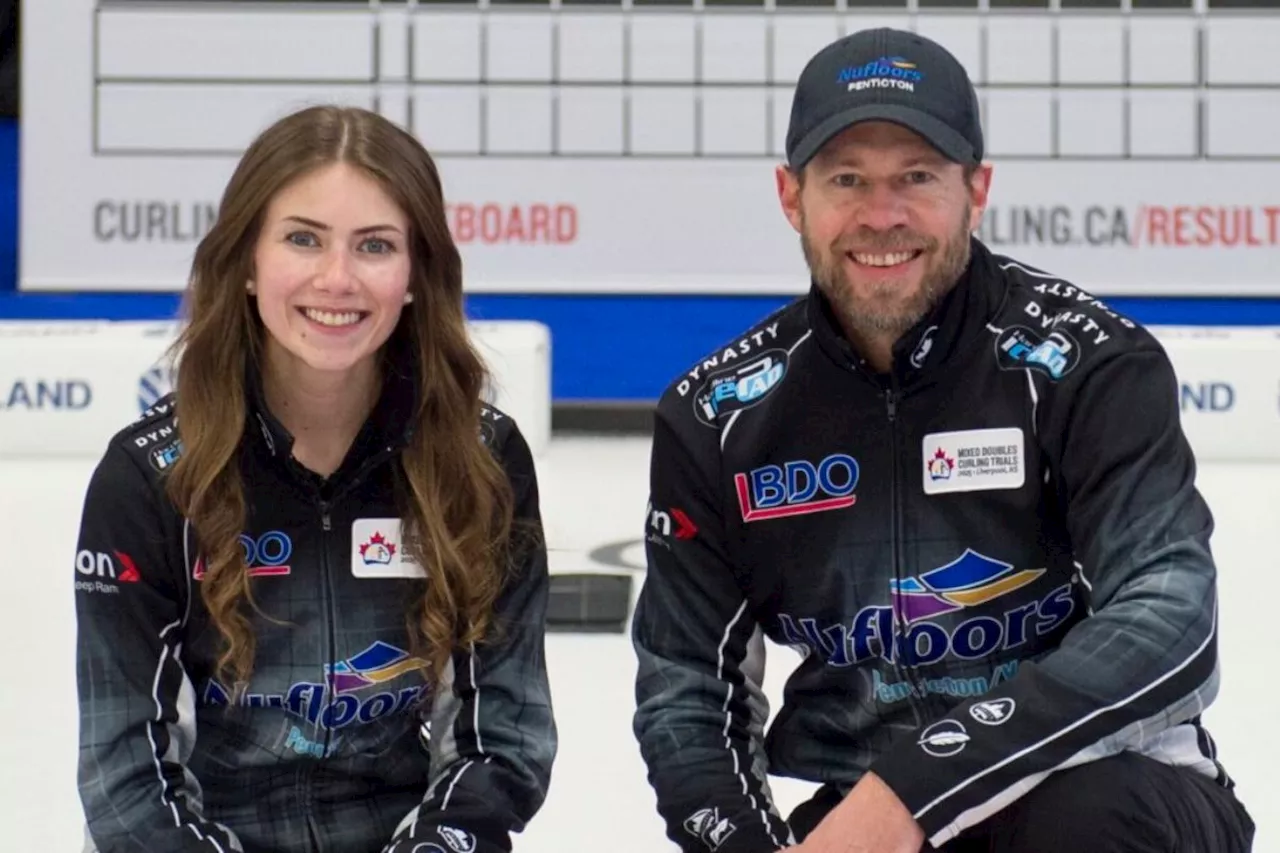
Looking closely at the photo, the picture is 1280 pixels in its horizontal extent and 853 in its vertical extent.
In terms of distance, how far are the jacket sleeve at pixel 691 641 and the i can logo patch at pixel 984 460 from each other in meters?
0.22

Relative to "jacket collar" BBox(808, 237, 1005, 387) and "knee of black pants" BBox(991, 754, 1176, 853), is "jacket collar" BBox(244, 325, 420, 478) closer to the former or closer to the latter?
"jacket collar" BBox(808, 237, 1005, 387)

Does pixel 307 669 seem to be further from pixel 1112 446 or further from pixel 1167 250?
pixel 1167 250

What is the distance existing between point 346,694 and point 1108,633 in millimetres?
694

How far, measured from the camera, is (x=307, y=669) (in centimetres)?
179

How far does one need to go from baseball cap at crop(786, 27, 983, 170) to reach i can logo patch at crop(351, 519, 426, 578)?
0.52 meters

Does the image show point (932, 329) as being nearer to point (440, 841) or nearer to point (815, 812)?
point (815, 812)

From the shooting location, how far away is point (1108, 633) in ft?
5.43

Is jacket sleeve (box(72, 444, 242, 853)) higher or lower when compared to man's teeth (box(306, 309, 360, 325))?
lower

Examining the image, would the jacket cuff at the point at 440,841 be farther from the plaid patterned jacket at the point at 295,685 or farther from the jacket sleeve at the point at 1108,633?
the jacket sleeve at the point at 1108,633

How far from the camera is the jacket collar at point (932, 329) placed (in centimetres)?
180

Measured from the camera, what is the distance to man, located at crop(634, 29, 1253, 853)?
1.70 m

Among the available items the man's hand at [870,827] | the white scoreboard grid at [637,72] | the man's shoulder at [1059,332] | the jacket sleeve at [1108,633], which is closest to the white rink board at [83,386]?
the white scoreboard grid at [637,72]

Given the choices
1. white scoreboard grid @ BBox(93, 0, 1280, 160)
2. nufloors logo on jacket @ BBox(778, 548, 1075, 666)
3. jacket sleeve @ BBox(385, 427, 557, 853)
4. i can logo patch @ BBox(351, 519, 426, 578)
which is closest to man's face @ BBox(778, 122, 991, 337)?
nufloors logo on jacket @ BBox(778, 548, 1075, 666)

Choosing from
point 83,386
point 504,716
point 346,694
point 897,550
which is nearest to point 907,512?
point 897,550
